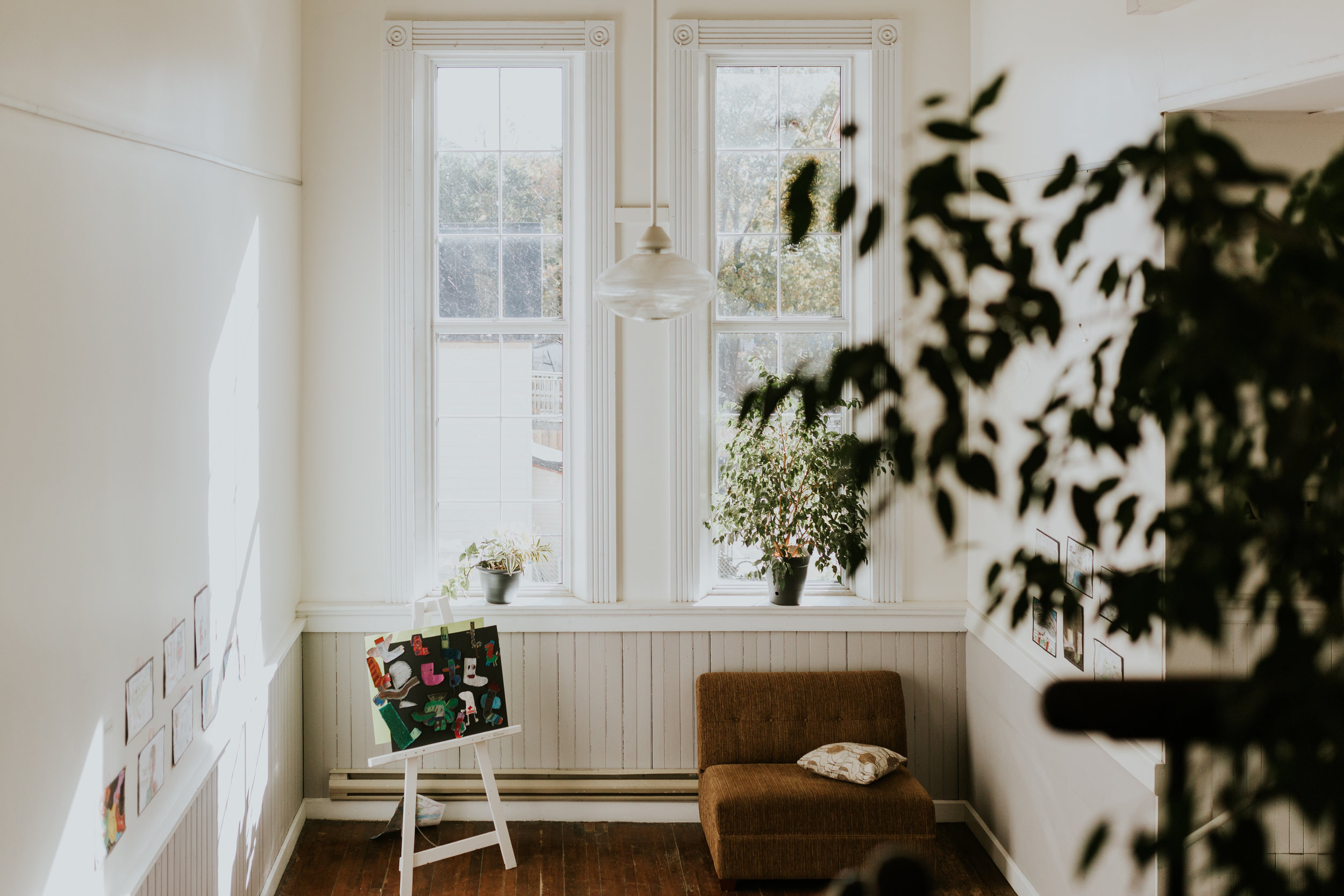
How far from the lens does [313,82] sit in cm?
411

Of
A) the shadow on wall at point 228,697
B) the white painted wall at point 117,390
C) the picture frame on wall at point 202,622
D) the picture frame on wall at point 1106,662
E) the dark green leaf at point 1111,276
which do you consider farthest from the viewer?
the picture frame on wall at point 1106,662

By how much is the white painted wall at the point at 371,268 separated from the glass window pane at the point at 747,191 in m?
0.33

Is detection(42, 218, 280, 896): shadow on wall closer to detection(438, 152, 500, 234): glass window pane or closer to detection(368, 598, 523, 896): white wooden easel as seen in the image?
detection(368, 598, 523, 896): white wooden easel

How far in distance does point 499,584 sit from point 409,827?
1.06 metres

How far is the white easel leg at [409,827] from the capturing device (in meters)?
3.47

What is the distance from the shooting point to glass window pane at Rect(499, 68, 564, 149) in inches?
169

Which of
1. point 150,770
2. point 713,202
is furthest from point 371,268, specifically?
point 150,770

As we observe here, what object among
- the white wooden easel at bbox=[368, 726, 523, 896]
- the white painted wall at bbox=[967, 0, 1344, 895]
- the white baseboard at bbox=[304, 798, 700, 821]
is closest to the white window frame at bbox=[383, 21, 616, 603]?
the white wooden easel at bbox=[368, 726, 523, 896]

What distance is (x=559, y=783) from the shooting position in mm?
4270

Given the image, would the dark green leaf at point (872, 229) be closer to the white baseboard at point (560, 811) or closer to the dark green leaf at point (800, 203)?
the dark green leaf at point (800, 203)

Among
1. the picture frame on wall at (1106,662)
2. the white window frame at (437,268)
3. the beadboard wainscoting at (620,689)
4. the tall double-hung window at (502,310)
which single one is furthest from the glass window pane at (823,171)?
the picture frame on wall at (1106,662)

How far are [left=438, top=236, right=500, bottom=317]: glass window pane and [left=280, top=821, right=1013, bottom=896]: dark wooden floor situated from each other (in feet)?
7.59

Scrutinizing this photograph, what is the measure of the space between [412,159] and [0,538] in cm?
276

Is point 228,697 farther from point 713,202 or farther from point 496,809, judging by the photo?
point 713,202
